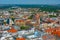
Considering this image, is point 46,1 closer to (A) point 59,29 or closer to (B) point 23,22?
(B) point 23,22

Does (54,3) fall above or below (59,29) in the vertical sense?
above

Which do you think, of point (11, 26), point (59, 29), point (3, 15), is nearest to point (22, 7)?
point (3, 15)

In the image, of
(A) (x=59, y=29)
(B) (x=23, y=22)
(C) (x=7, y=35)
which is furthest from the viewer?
(B) (x=23, y=22)

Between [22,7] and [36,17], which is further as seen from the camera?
[22,7]

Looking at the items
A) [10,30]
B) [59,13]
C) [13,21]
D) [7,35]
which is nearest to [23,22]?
[13,21]

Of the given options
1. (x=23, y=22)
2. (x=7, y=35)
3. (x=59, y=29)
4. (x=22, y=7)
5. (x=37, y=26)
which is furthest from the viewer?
(x=22, y=7)

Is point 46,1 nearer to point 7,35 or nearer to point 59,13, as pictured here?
point 59,13

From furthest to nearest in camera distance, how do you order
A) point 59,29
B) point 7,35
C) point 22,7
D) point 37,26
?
point 22,7 < point 37,26 < point 59,29 < point 7,35

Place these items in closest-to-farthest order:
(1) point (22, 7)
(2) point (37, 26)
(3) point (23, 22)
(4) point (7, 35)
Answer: (4) point (7, 35) → (2) point (37, 26) → (3) point (23, 22) → (1) point (22, 7)

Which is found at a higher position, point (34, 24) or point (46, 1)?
point (46, 1)
